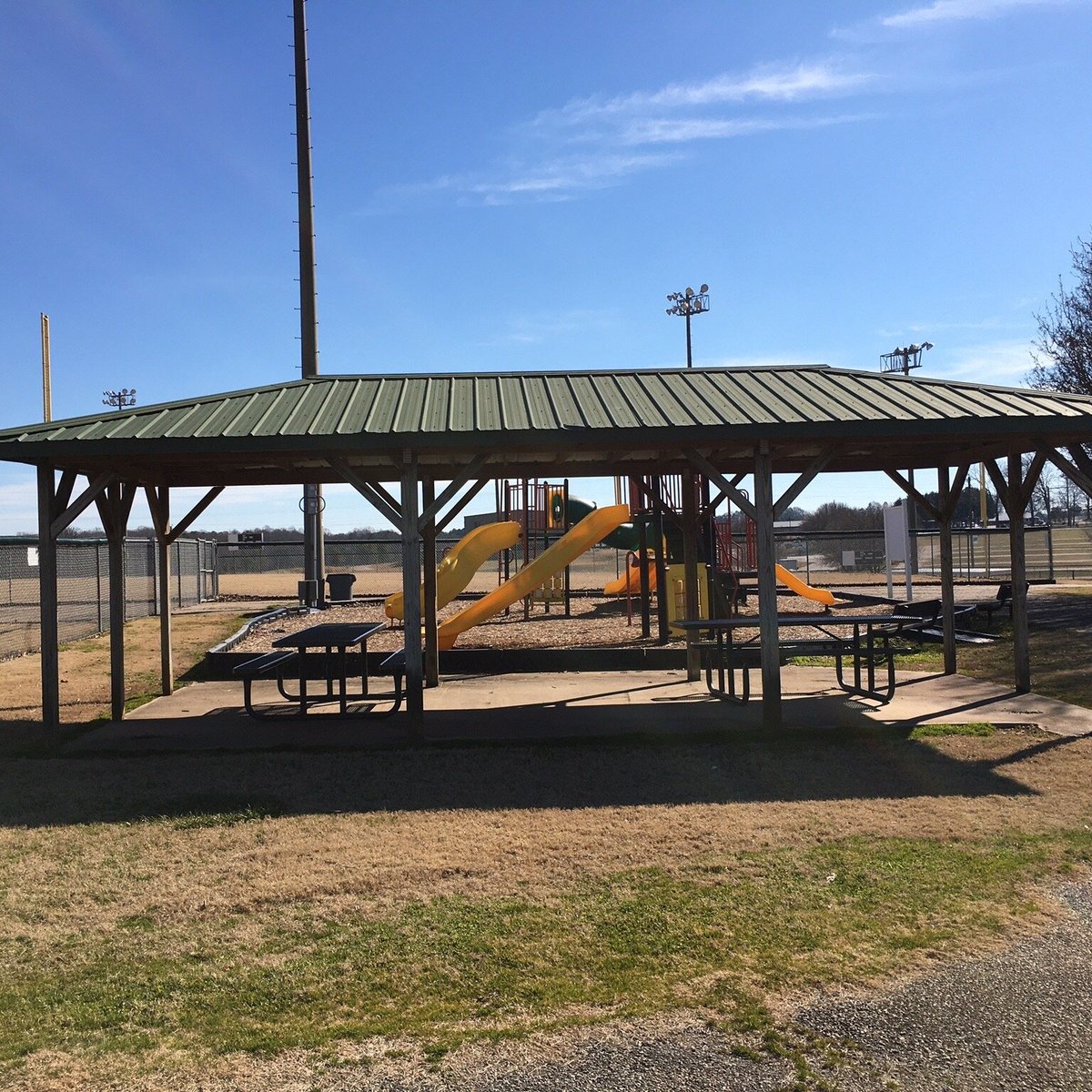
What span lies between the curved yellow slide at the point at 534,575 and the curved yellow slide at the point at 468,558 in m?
0.38

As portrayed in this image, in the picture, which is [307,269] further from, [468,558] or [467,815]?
[467,815]

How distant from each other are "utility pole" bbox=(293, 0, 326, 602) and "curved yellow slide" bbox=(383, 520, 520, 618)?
5.51 m

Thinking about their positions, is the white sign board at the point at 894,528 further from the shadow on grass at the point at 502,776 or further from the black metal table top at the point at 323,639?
the black metal table top at the point at 323,639

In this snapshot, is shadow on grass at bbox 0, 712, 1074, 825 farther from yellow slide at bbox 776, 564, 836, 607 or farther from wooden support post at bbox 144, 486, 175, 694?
yellow slide at bbox 776, 564, 836, 607

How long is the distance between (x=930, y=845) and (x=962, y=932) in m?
1.17

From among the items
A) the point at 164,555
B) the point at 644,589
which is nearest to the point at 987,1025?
the point at 164,555

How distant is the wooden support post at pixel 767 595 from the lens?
7.94 metres

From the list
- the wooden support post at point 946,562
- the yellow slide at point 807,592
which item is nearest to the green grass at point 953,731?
the wooden support post at point 946,562

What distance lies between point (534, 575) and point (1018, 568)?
6.58m

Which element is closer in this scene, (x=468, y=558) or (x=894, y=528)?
(x=468, y=558)

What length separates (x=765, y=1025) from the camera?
10.7 feet

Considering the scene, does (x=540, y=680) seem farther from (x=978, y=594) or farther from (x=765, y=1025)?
(x=978, y=594)

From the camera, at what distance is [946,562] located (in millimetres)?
10867

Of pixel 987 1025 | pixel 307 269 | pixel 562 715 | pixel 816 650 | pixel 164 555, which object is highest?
pixel 307 269
